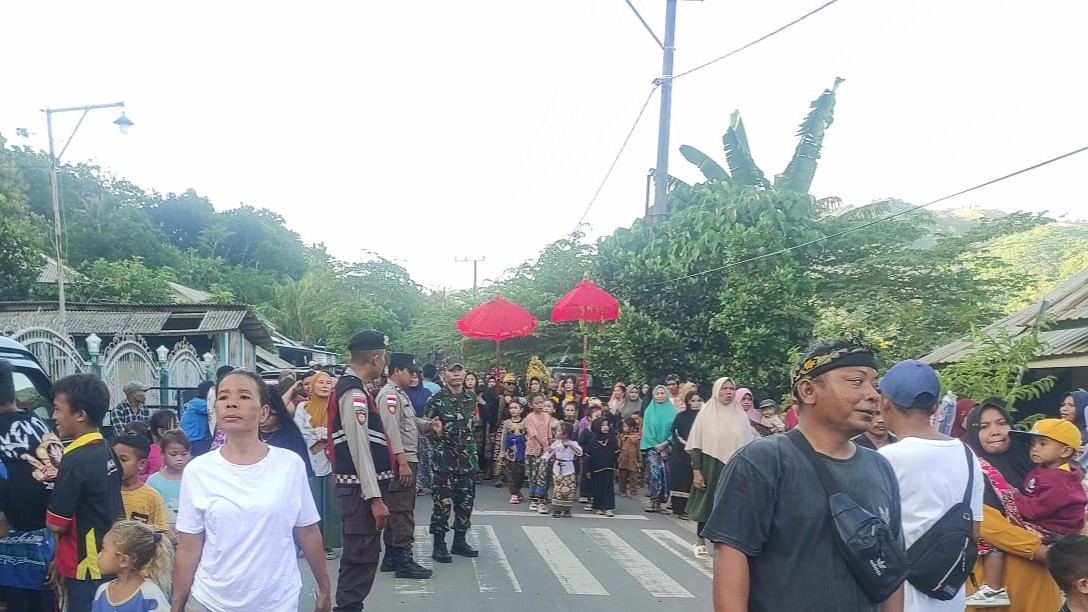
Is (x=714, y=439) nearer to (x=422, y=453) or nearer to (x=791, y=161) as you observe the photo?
(x=422, y=453)

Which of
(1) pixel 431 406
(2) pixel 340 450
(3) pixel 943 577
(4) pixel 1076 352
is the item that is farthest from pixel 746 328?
(3) pixel 943 577

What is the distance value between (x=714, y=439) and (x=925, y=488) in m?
5.21

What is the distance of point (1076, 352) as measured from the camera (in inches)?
394

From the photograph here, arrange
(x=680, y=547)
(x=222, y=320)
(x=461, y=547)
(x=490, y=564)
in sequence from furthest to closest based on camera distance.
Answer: (x=222, y=320)
(x=680, y=547)
(x=461, y=547)
(x=490, y=564)

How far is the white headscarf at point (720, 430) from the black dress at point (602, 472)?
3.48m

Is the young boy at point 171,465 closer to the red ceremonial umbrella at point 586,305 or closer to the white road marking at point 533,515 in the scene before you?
the white road marking at point 533,515

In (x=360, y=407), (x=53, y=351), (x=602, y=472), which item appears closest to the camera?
(x=360, y=407)

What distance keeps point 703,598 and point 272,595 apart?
4.59 metres

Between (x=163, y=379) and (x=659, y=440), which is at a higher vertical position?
(x=163, y=379)

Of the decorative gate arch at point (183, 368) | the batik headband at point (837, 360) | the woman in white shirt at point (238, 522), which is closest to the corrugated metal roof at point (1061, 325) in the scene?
the batik headband at point (837, 360)

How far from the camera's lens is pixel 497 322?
15.3 meters

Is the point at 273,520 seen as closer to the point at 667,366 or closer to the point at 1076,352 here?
the point at 1076,352

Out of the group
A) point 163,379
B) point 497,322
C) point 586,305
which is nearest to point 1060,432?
point 586,305

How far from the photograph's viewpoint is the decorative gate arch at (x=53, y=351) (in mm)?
10398
